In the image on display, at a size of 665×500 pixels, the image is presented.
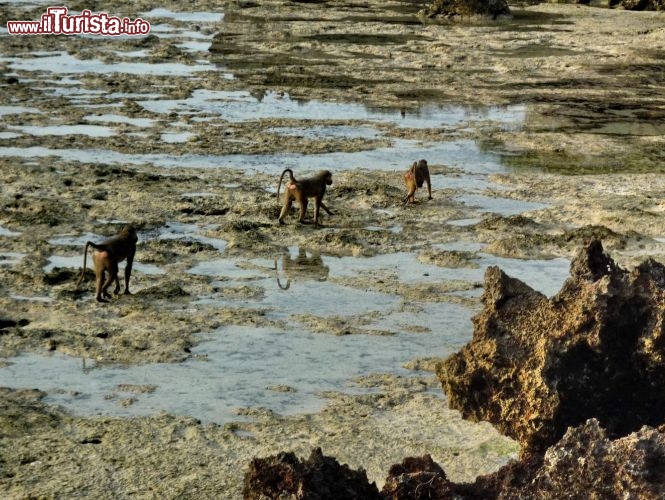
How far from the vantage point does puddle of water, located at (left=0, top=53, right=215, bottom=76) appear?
81.3 ft

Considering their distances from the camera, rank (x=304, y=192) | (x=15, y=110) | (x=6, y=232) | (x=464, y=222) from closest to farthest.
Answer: (x=6, y=232) → (x=304, y=192) → (x=464, y=222) → (x=15, y=110)

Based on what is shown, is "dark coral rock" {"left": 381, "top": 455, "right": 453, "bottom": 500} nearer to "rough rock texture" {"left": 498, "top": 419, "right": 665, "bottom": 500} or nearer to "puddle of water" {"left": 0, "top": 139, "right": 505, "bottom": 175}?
"rough rock texture" {"left": 498, "top": 419, "right": 665, "bottom": 500}

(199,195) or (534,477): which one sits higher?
(534,477)

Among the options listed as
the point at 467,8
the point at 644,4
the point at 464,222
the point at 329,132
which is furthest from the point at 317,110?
the point at 644,4

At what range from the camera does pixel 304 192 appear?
47.1ft

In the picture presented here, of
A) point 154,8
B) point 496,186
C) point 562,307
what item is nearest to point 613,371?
point 562,307

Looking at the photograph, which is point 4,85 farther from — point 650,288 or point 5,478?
point 650,288

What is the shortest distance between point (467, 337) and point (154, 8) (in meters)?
26.9

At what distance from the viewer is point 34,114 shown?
66.2 ft

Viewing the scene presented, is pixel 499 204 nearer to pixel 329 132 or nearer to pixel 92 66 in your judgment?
pixel 329 132

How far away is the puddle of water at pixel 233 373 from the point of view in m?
9.37

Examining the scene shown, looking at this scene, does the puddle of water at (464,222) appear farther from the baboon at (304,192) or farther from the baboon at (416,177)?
the baboon at (304,192)

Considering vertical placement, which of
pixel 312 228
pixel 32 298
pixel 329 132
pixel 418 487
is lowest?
pixel 32 298

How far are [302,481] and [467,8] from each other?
29119 millimetres
